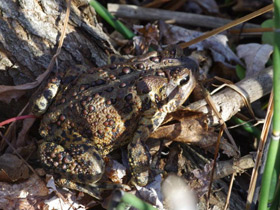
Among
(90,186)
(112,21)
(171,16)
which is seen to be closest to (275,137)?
(90,186)

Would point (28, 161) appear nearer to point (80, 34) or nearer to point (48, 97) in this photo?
point (48, 97)

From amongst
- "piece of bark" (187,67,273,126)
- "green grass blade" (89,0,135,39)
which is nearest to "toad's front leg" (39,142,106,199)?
"piece of bark" (187,67,273,126)

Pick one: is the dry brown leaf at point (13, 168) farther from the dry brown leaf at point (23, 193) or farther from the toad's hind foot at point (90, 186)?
the toad's hind foot at point (90, 186)

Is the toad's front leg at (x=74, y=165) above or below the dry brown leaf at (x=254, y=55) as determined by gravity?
above

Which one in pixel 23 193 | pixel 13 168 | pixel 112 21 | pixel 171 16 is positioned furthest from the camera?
pixel 171 16

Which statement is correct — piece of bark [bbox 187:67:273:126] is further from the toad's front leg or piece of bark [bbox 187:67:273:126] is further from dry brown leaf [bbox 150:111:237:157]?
the toad's front leg

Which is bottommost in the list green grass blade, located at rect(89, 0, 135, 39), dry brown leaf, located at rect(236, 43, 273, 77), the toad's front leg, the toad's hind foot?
dry brown leaf, located at rect(236, 43, 273, 77)

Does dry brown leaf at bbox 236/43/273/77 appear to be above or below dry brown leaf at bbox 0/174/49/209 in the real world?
below

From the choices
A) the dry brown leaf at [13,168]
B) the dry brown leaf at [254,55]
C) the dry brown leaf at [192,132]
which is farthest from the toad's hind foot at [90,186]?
the dry brown leaf at [254,55]

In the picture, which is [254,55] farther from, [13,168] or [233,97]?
[13,168]
